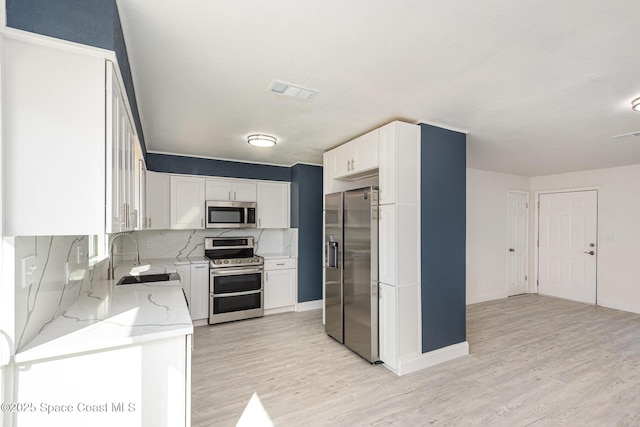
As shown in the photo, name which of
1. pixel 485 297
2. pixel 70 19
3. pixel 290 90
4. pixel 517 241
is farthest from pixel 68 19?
pixel 517 241

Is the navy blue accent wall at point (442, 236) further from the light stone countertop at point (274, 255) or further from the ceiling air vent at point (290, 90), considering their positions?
the light stone countertop at point (274, 255)

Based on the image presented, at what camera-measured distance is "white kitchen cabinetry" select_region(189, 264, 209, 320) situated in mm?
4051

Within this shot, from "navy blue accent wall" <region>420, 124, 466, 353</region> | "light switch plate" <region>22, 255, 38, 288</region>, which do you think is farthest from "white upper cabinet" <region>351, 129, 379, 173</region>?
"light switch plate" <region>22, 255, 38, 288</region>

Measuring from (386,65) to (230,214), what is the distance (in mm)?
3343

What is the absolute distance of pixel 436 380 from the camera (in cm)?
267

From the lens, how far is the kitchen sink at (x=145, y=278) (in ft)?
8.99

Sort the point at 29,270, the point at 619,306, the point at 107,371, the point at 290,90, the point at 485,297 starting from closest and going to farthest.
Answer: the point at 29,270
the point at 107,371
the point at 290,90
the point at 619,306
the point at 485,297

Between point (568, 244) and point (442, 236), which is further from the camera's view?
point (568, 244)

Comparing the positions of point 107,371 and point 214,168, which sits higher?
point 214,168

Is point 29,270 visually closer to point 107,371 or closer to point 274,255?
point 107,371

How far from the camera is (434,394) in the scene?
2.46 m

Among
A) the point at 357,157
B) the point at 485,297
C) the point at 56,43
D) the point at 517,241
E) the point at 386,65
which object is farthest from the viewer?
the point at 517,241

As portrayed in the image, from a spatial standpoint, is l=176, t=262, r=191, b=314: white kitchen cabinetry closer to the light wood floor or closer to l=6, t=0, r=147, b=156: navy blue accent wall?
the light wood floor

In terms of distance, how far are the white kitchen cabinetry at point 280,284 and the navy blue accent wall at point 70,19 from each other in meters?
3.65
